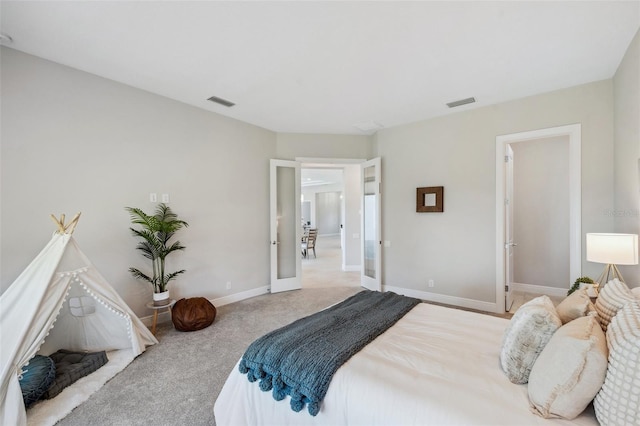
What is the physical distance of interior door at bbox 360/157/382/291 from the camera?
15.4 feet

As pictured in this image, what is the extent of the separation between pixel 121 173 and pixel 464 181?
4.41 m

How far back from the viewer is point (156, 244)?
10.3ft

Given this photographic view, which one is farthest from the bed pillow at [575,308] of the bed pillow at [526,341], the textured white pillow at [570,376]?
the textured white pillow at [570,376]

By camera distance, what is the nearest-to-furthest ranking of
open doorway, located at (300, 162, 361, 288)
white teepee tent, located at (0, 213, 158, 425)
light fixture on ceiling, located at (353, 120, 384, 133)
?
white teepee tent, located at (0, 213, 158, 425)
light fixture on ceiling, located at (353, 120, 384, 133)
open doorway, located at (300, 162, 361, 288)

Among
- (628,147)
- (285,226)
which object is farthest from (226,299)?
(628,147)

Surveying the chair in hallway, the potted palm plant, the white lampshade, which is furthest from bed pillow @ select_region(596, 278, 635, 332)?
the chair in hallway

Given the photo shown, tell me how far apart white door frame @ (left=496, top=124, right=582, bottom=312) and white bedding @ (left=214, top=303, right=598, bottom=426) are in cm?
204

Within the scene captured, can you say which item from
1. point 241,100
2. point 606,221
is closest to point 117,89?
point 241,100

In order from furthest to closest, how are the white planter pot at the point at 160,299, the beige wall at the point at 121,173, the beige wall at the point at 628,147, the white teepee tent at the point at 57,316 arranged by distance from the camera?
1. the white planter pot at the point at 160,299
2. the beige wall at the point at 121,173
3. the beige wall at the point at 628,147
4. the white teepee tent at the point at 57,316

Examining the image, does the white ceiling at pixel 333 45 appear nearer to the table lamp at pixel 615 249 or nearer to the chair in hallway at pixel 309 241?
the table lamp at pixel 615 249

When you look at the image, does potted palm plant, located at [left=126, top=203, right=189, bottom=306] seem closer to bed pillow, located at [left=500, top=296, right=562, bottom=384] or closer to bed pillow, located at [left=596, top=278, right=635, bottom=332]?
bed pillow, located at [left=500, top=296, right=562, bottom=384]

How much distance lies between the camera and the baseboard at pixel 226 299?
11.0ft

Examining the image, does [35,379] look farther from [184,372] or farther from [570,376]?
[570,376]

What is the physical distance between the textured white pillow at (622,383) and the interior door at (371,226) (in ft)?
11.9
